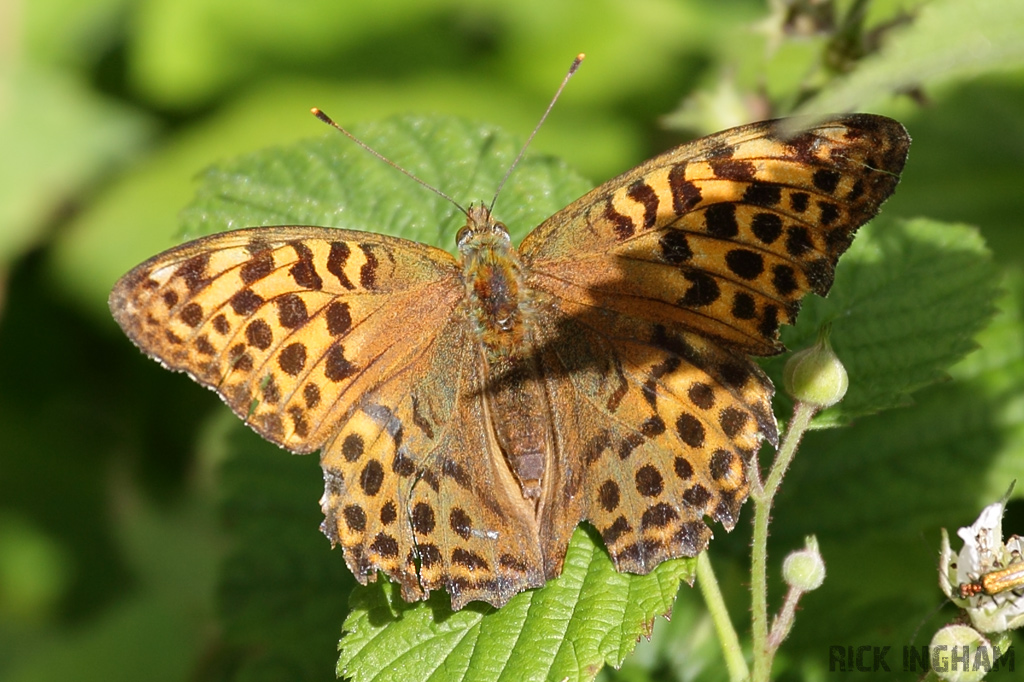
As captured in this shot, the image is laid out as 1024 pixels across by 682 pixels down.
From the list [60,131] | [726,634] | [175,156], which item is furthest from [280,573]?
[60,131]

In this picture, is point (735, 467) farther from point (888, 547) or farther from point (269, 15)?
point (269, 15)

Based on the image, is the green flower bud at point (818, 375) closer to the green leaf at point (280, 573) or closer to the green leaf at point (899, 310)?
the green leaf at point (899, 310)

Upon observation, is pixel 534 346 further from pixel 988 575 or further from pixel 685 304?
pixel 988 575

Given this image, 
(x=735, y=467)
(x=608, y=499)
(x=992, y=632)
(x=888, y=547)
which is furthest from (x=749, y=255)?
(x=888, y=547)

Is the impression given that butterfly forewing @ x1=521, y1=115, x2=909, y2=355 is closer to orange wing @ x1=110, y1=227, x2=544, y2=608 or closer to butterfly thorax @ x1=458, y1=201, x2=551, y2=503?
butterfly thorax @ x1=458, y1=201, x2=551, y2=503

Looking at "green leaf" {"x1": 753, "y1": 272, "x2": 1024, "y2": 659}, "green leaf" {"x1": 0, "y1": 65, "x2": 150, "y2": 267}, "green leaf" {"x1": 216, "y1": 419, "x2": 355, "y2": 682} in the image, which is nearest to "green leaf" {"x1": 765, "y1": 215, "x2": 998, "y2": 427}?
"green leaf" {"x1": 753, "y1": 272, "x2": 1024, "y2": 659}

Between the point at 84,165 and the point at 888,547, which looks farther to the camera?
the point at 84,165
